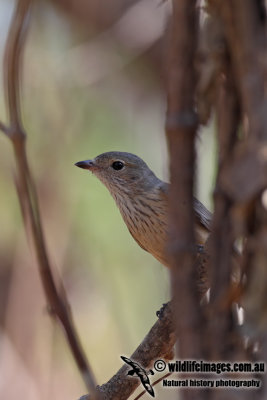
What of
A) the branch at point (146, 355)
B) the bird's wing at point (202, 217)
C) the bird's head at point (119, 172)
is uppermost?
the bird's head at point (119, 172)

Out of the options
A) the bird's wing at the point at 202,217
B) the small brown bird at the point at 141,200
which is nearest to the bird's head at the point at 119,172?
the small brown bird at the point at 141,200

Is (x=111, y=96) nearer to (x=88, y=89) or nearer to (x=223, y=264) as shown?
(x=88, y=89)

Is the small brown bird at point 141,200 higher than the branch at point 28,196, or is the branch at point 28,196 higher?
the small brown bird at point 141,200

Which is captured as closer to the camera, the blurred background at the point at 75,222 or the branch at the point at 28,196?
the branch at the point at 28,196

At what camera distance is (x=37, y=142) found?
6082 mm

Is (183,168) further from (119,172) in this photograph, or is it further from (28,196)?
(119,172)

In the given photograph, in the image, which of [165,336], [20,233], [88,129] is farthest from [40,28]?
[165,336]

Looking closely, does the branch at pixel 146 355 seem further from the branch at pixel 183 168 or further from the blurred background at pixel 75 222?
the blurred background at pixel 75 222

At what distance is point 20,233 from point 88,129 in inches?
44.9

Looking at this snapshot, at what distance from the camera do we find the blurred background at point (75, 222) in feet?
19.1

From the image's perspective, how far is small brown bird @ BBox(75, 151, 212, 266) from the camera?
430 centimetres

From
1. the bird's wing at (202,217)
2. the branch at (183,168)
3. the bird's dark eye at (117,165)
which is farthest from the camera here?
the bird's dark eye at (117,165)

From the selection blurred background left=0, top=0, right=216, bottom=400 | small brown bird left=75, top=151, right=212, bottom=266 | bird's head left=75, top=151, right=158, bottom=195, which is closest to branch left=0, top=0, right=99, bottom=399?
small brown bird left=75, top=151, right=212, bottom=266

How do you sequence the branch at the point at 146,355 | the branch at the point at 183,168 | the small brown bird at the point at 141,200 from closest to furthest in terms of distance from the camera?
the branch at the point at 183,168
the branch at the point at 146,355
the small brown bird at the point at 141,200
